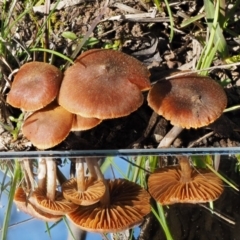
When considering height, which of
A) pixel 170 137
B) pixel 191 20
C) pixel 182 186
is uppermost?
pixel 191 20

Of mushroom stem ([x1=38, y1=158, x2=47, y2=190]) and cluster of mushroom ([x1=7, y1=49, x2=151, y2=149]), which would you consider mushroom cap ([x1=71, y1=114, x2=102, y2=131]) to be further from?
mushroom stem ([x1=38, y1=158, x2=47, y2=190])

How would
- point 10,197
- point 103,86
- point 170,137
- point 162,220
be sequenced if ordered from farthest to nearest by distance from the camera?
point 170,137, point 103,86, point 10,197, point 162,220

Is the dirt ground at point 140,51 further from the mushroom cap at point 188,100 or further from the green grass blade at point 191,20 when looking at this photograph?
the mushroom cap at point 188,100

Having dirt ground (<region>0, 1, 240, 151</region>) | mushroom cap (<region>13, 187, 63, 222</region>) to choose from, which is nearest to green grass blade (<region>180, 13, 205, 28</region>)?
dirt ground (<region>0, 1, 240, 151</region>)

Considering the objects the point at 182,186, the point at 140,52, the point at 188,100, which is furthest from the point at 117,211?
the point at 140,52

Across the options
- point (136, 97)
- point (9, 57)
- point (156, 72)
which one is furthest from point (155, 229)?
point (9, 57)

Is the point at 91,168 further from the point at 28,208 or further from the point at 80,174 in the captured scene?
the point at 28,208
